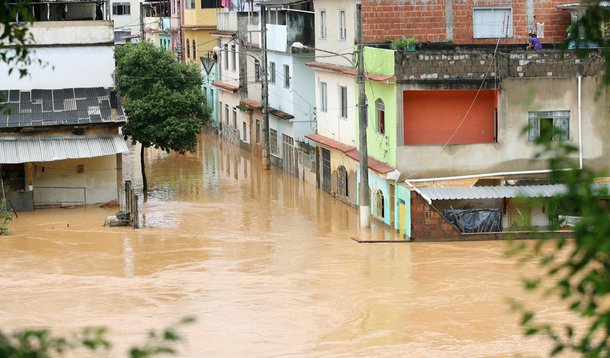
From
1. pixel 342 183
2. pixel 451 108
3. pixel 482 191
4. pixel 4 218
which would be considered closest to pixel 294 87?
pixel 342 183

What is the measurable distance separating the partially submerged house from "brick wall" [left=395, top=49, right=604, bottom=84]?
9.16 meters

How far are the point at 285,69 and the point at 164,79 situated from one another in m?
5.24

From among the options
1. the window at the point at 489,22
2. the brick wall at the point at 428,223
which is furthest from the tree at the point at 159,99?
the brick wall at the point at 428,223

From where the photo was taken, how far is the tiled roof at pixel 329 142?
110ft

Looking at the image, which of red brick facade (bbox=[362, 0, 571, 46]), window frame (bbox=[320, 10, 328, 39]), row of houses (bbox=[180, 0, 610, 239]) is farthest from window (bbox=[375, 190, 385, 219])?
window frame (bbox=[320, 10, 328, 39])

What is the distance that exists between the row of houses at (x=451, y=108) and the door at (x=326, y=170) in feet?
0.20

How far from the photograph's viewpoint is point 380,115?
99.1 ft

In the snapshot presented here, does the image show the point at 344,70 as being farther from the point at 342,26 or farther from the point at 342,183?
the point at 342,183

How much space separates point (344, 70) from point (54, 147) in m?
8.36

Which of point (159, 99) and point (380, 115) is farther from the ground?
point (159, 99)

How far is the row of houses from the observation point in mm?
27734

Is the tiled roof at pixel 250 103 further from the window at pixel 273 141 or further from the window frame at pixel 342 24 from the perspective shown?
the window frame at pixel 342 24

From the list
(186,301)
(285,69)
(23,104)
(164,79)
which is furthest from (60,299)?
(285,69)

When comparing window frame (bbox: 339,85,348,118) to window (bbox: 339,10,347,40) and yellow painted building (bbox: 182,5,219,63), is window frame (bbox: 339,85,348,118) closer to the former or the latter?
window (bbox: 339,10,347,40)
